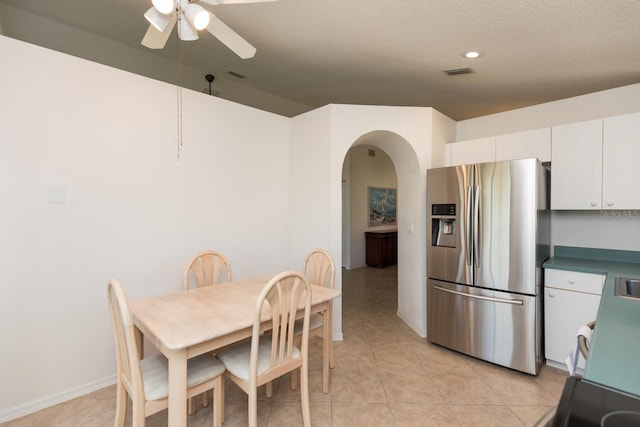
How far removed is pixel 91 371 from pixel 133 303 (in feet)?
2.89

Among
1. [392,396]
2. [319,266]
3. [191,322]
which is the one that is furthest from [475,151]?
[191,322]

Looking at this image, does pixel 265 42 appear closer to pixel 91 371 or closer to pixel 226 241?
pixel 226 241

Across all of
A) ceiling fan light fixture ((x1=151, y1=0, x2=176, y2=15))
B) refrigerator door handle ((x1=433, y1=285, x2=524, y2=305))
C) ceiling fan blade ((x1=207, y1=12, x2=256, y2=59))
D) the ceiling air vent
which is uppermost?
the ceiling air vent

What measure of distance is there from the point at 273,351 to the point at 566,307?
8.03ft

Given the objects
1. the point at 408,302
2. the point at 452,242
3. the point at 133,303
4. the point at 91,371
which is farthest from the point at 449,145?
the point at 91,371

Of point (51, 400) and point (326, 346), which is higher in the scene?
point (326, 346)

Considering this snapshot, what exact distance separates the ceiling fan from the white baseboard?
2.47 metres

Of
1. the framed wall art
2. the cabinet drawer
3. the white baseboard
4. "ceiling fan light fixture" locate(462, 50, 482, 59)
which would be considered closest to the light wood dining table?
the white baseboard

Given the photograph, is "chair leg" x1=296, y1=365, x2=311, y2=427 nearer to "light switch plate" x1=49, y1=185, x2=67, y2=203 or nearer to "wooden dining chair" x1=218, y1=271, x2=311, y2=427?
"wooden dining chair" x1=218, y1=271, x2=311, y2=427

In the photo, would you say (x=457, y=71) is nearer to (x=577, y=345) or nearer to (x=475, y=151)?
(x=475, y=151)

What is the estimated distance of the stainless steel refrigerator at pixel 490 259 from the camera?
2.45m

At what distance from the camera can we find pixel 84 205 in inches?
87.6

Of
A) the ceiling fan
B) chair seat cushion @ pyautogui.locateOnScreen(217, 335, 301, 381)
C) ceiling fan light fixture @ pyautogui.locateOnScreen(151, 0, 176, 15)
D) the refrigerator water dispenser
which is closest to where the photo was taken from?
ceiling fan light fixture @ pyautogui.locateOnScreen(151, 0, 176, 15)

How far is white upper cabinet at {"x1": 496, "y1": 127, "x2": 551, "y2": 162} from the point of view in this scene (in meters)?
2.85
